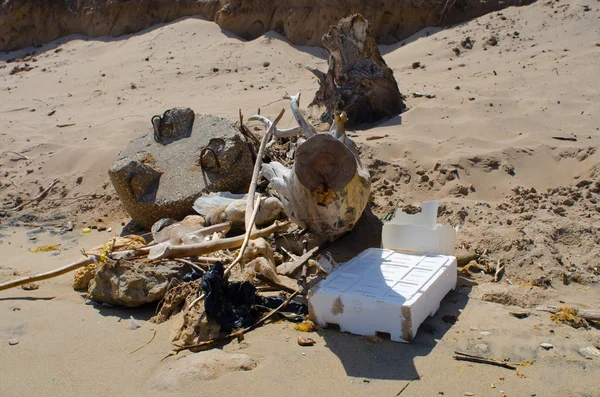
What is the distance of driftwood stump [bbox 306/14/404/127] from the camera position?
5777mm

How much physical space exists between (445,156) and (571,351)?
2415 mm

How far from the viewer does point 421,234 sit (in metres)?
3.40

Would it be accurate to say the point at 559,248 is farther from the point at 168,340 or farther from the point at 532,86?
the point at 532,86

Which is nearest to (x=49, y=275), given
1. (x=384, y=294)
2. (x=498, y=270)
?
(x=384, y=294)

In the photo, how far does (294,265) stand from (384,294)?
2.78 ft

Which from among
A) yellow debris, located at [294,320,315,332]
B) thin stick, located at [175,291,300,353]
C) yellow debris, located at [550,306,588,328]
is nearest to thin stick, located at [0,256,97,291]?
thin stick, located at [175,291,300,353]

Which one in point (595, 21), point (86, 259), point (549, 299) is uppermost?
point (595, 21)

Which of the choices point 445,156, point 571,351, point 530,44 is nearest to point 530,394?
point 571,351

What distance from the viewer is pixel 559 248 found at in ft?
11.6

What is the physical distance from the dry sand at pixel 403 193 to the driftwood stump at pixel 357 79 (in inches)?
11.8

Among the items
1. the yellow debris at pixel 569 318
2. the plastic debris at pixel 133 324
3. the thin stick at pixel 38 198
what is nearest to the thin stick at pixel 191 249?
the plastic debris at pixel 133 324

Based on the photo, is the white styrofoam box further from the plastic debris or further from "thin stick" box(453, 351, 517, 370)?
the plastic debris

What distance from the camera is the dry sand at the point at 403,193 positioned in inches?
97.3

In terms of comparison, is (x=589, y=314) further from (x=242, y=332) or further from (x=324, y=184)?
(x=242, y=332)
